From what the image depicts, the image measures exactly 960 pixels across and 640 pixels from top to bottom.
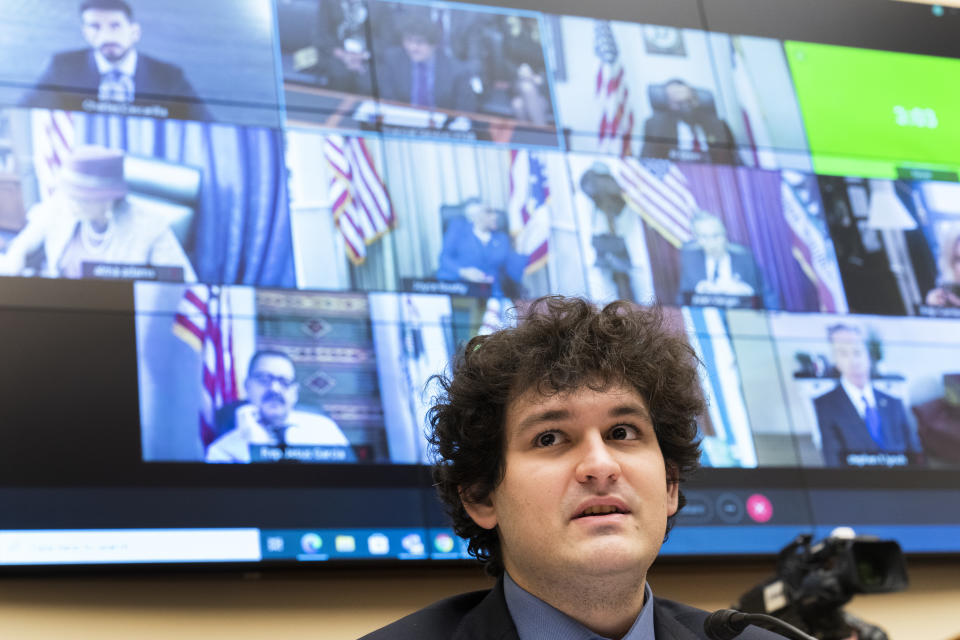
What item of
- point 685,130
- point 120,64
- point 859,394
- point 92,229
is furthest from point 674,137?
point 92,229

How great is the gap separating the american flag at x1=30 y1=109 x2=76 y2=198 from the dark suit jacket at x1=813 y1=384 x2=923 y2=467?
1995 millimetres

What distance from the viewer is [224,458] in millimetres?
2678

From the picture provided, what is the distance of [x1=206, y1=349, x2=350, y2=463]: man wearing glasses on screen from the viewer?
2697 millimetres

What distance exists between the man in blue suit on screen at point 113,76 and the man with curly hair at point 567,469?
141 centimetres

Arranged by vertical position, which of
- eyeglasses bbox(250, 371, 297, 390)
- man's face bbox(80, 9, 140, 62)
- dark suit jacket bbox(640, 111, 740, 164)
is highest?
man's face bbox(80, 9, 140, 62)

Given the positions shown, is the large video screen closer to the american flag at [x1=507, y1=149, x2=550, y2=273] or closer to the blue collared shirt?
the american flag at [x1=507, y1=149, x2=550, y2=273]

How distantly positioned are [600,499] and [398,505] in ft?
4.10

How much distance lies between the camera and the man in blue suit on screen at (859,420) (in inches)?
124

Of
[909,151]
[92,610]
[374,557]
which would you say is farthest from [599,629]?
[909,151]

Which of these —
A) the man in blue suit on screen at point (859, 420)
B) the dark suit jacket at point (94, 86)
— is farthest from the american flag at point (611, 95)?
the dark suit jacket at point (94, 86)

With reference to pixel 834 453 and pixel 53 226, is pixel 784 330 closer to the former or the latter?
pixel 834 453

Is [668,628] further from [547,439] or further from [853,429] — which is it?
[853,429]

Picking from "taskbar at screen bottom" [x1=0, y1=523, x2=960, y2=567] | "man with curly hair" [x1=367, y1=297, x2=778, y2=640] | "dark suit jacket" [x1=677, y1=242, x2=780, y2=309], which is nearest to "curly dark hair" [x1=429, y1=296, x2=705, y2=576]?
"man with curly hair" [x1=367, y1=297, x2=778, y2=640]

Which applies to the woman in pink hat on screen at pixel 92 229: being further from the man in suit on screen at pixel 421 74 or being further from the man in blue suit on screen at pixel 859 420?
the man in blue suit on screen at pixel 859 420
